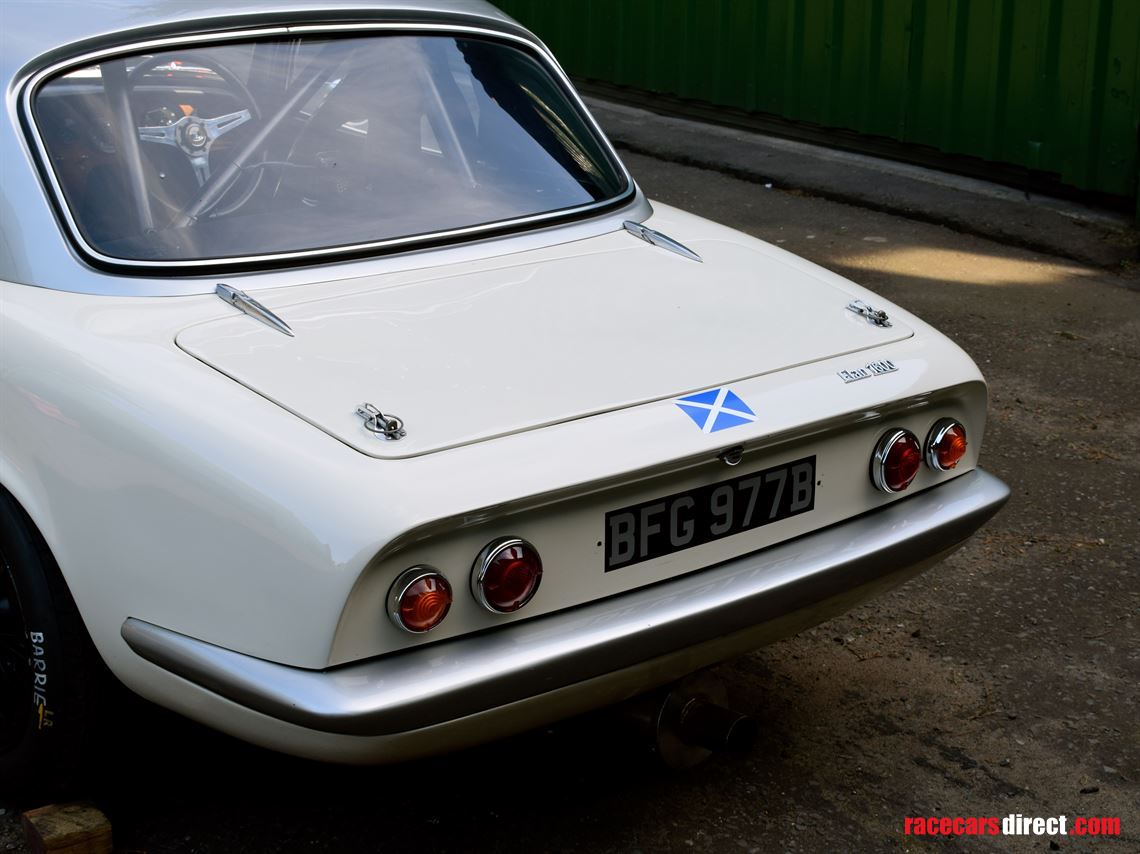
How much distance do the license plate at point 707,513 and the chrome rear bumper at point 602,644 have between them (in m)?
0.07

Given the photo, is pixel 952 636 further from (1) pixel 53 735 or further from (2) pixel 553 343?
(1) pixel 53 735

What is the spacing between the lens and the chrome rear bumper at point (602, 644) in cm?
221

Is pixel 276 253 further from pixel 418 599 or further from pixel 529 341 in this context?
pixel 418 599

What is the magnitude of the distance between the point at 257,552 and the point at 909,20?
674cm

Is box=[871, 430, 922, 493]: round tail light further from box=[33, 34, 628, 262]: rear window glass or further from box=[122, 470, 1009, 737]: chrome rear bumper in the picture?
box=[33, 34, 628, 262]: rear window glass

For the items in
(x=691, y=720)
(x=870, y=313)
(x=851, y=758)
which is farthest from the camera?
(x=851, y=758)

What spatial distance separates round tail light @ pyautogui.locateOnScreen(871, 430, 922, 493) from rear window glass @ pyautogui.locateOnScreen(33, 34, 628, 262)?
3.41 feet

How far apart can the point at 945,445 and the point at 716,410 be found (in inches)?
26.4

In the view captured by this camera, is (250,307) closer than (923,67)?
Yes

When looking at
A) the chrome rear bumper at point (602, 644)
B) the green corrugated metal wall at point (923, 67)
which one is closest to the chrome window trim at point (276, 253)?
the chrome rear bumper at point (602, 644)

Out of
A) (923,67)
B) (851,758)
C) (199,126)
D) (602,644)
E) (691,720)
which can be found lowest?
(851,758)

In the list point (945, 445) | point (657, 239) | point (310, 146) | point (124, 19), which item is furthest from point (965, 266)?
point (124, 19)

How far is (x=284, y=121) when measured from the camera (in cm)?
311

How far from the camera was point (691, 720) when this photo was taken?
278cm
